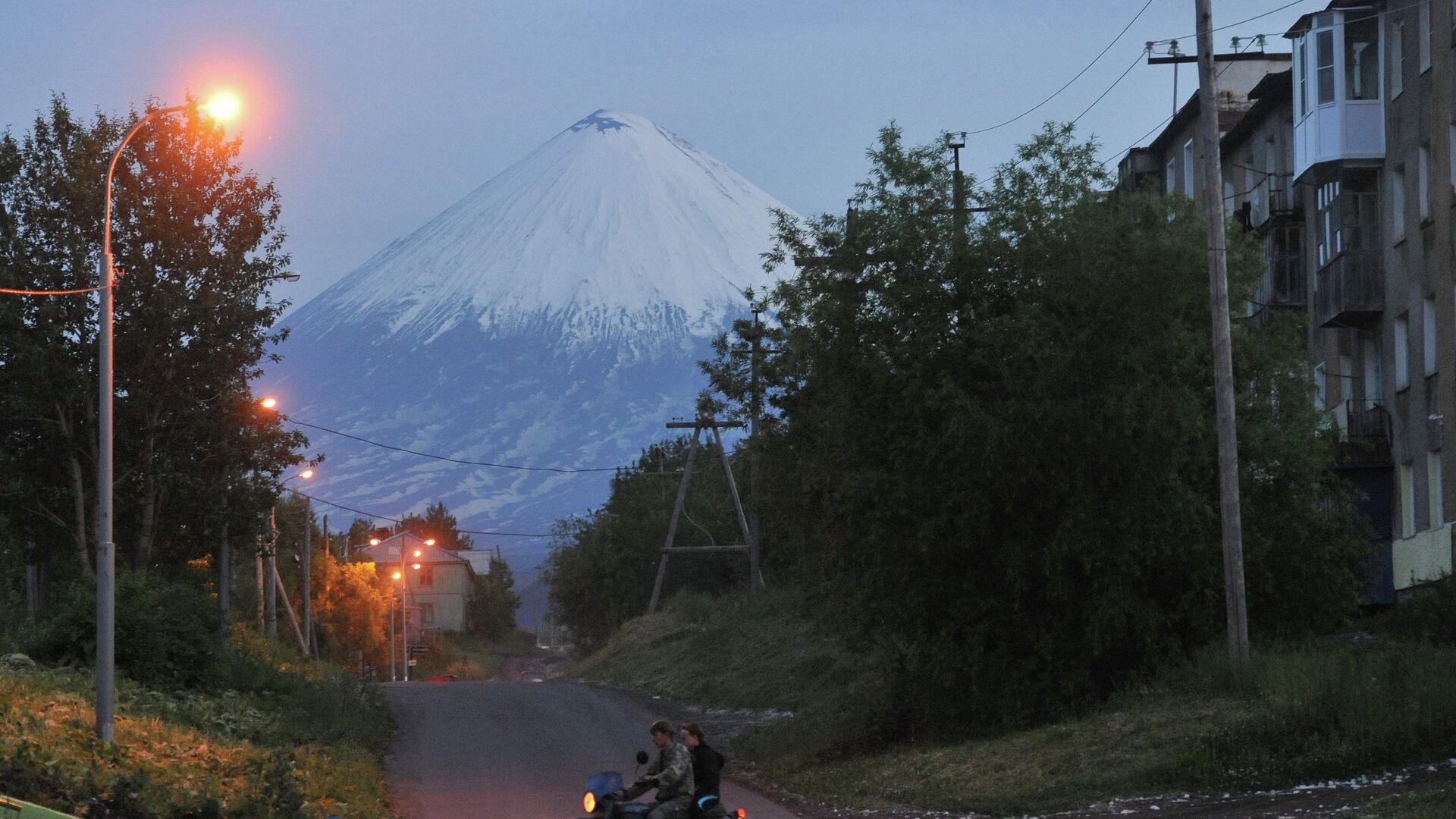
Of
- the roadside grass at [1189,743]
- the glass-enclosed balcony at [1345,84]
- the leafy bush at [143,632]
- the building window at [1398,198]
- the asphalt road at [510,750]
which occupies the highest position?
the glass-enclosed balcony at [1345,84]

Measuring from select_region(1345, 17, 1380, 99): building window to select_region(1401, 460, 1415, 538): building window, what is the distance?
7639 millimetres

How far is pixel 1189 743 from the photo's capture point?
19.1 m

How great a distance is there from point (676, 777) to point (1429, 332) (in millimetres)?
22998

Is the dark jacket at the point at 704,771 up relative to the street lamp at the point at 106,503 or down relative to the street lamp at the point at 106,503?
down

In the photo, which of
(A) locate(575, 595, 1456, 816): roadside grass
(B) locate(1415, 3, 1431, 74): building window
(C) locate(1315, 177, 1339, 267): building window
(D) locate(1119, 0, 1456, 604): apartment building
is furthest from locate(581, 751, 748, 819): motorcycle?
(C) locate(1315, 177, 1339, 267): building window

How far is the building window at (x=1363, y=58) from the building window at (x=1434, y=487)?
741 centimetres

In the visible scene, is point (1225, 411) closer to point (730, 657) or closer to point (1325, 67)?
point (1325, 67)

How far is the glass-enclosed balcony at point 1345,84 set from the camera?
109ft

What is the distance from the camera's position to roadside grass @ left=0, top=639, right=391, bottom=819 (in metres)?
15.4

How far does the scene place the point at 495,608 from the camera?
146 meters

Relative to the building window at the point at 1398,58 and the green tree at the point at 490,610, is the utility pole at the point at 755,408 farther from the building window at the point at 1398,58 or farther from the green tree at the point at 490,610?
the green tree at the point at 490,610

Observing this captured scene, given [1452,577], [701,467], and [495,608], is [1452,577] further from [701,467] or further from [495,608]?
[495,608]

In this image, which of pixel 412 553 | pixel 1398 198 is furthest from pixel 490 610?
pixel 1398 198

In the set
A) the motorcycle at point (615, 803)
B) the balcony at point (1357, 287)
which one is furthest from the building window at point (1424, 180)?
the motorcycle at point (615, 803)
